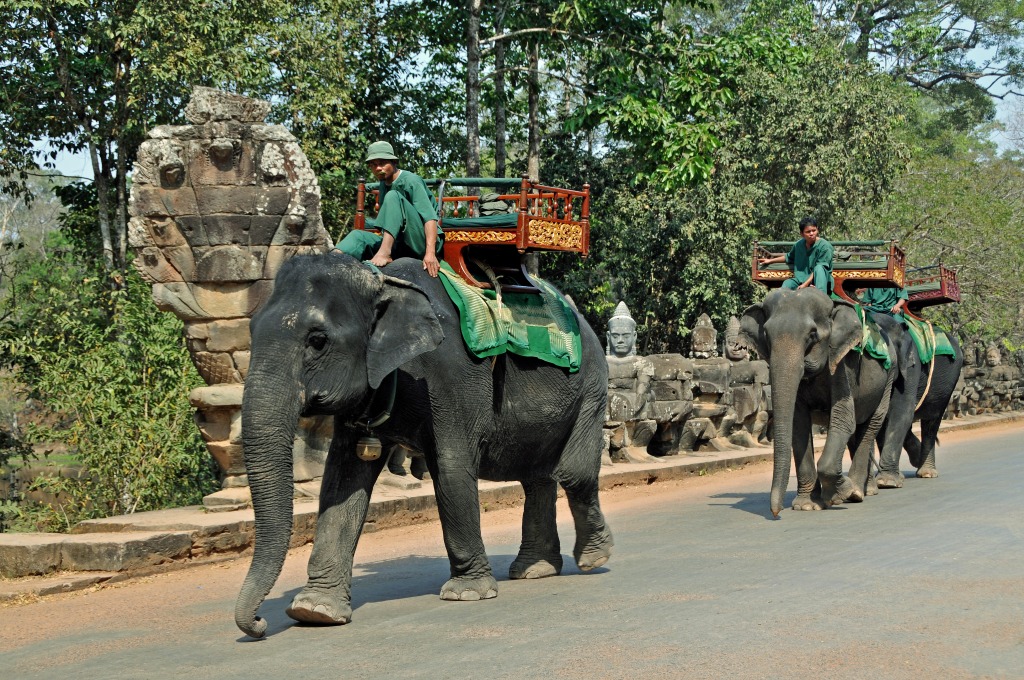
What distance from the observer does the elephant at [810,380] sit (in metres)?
11.3

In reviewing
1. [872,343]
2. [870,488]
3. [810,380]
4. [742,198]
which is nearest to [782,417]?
[810,380]

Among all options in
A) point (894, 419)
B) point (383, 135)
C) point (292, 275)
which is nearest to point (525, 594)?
point (292, 275)

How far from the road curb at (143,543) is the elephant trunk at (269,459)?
2.69 meters

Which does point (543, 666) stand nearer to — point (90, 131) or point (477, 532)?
point (477, 532)

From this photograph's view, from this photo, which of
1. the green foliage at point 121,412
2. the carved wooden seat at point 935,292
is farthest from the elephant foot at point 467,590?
the carved wooden seat at point 935,292

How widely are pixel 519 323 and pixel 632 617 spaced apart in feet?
6.46

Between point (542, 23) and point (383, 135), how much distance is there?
3.52 meters

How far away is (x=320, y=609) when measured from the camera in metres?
6.41

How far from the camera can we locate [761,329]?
1202cm

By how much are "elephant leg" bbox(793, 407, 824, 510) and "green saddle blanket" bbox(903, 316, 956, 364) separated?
3.26 metres

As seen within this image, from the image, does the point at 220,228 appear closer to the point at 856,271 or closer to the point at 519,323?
the point at 519,323

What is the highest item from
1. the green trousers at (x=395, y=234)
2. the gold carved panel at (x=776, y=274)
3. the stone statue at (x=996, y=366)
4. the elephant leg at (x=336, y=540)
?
the green trousers at (x=395, y=234)

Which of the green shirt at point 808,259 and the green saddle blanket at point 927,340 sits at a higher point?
the green shirt at point 808,259

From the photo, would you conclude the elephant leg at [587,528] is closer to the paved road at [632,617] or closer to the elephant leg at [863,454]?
the paved road at [632,617]
